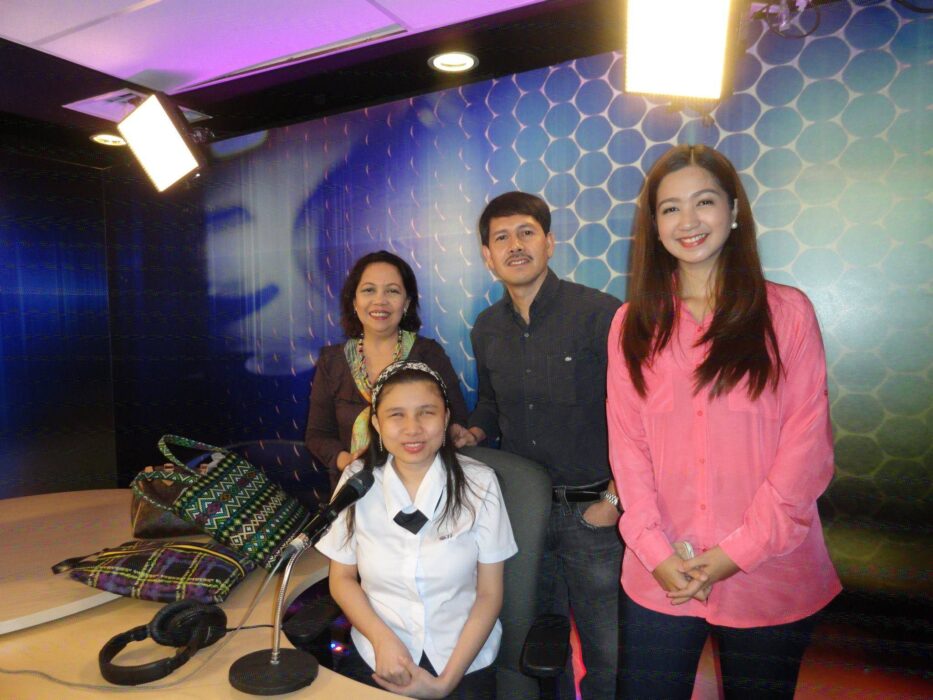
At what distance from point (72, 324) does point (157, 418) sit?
90 centimetres

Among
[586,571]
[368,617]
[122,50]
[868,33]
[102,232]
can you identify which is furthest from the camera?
[102,232]

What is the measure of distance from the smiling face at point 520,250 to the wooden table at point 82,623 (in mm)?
1076

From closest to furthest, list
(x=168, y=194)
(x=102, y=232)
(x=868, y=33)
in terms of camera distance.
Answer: (x=868, y=33), (x=168, y=194), (x=102, y=232)

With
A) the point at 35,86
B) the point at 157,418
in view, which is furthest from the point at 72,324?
the point at 35,86

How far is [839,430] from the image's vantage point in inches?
89.3

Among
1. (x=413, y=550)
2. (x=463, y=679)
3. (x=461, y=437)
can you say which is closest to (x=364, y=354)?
(x=461, y=437)

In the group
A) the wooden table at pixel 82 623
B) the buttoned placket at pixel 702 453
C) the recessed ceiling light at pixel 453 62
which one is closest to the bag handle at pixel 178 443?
the wooden table at pixel 82 623

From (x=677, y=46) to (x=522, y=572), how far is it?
1788 millimetres

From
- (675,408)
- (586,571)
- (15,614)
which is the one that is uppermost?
(675,408)

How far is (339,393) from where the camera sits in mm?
2564

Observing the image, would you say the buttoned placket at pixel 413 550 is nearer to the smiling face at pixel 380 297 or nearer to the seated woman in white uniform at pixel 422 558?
the seated woman in white uniform at pixel 422 558

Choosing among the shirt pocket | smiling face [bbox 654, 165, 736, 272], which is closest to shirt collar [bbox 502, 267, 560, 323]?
the shirt pocket

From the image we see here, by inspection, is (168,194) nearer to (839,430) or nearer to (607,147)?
(607,147)

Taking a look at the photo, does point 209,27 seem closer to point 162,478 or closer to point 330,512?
point 162,478
